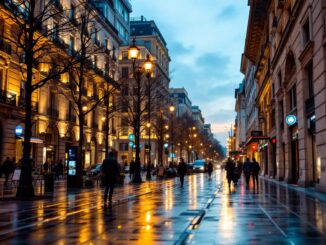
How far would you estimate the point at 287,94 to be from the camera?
33.9 meters

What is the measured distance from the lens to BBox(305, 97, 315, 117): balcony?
23750 mm

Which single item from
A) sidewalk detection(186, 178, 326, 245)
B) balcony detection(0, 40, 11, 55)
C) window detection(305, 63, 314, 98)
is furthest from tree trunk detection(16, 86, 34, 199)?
balcony detection(0, 40, 11, 55)

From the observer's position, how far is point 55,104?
50750mm

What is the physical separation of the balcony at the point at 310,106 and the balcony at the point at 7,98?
24.2m

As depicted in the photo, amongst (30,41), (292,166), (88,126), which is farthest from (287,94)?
A: (88,126)

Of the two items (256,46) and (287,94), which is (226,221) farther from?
(256,46)

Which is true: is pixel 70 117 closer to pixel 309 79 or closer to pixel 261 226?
pixel 309 79

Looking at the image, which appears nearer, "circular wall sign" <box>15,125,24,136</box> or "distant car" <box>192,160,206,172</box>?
"circular wall sign" <box>15,125,24,136</box>

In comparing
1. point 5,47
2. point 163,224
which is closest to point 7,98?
point 5,47

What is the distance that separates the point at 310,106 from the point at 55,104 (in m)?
33.1

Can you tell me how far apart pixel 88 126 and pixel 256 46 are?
25174mm

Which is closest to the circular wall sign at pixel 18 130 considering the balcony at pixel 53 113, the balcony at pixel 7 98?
the balcony at pixel 7 98

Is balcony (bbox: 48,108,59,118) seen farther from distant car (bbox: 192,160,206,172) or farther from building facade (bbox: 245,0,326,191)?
distant car (bbox: 192,160,206,172)

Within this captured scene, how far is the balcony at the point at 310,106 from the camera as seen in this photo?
77.9 feet
